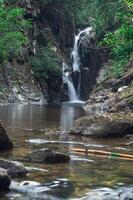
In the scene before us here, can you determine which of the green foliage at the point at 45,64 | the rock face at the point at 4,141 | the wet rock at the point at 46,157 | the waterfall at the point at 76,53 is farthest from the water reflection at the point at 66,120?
the waterfall at the point at 76,53

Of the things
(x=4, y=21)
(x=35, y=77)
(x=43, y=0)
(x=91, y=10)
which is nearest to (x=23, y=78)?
(x=35, y=77)

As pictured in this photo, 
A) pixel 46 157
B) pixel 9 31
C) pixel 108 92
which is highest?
pixel 9 31

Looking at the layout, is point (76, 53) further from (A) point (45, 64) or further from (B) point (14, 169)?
(B) point (14, 169)

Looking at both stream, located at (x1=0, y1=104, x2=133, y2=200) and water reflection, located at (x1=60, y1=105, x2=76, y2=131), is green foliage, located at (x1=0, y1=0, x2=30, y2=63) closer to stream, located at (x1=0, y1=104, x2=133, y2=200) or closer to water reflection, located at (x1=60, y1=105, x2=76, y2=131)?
water reflection, located at (x1=60, y1=105, x2=76, y2=131)

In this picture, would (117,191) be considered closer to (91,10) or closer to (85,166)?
(85,166)

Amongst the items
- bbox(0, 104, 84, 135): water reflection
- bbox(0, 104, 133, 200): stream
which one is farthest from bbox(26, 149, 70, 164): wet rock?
bbox(0, 104, 84, 135): water reflection

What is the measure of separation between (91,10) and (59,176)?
5872 cm

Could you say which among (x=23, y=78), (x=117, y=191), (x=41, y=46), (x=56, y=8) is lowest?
(x=117, y=191)

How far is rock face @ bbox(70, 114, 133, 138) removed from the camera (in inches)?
680

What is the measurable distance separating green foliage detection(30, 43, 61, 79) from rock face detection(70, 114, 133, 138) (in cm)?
3766

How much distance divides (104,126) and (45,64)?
39.6 metres

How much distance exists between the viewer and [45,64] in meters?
56.5

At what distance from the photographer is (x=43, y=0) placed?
60.8 m

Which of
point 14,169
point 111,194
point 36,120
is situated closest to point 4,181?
point 14,169
